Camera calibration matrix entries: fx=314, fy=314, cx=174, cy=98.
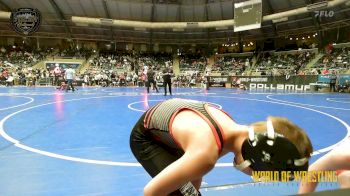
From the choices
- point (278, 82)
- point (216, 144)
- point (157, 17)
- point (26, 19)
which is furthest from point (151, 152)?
point (157, 17)

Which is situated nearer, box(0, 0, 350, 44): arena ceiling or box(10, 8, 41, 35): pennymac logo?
box(10, 8, 41, 35): pennymac logo

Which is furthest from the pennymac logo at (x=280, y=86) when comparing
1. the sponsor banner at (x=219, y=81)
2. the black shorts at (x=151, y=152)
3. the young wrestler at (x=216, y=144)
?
the young wrestler at (x=216, y=144)

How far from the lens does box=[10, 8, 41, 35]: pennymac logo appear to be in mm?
28931

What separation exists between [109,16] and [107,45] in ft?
24.4

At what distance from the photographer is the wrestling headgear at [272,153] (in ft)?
3.91

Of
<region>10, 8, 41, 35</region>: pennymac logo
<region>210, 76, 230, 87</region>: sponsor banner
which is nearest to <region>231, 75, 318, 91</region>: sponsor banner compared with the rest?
<region>210, 76, 230, 87</region>: sponsor banner

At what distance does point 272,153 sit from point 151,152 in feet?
2.46

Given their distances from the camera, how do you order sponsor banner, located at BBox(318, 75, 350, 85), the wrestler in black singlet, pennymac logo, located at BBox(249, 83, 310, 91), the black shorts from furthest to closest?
1. pennymac logo, located at BBox(249, 83, 310, 91)
2. sponsor banner, located at BBox(318, 75, 350, 85)
3. the black shorts
4. the wrestler in black singlet

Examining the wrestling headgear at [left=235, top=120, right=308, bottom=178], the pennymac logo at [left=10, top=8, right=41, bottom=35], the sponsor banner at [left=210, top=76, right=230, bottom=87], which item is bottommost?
the sponsor banner at [left=210, top=76, right=230, bottom=87]

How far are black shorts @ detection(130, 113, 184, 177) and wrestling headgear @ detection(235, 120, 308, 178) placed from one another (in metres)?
0.55

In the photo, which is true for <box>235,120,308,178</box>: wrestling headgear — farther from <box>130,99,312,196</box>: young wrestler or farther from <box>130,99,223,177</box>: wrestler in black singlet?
<box>130,99,223,177</box>: wrestler in black singlet

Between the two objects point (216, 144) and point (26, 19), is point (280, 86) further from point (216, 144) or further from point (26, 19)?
point (216, 144)

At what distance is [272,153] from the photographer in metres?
1.21

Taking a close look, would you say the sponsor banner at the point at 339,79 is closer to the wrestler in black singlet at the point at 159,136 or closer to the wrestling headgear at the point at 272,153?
the wrestler in black singlet at the point at 159,136
